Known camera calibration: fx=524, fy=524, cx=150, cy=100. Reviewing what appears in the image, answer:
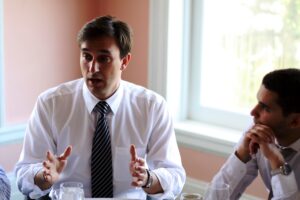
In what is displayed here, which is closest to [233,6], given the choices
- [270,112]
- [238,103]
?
[238,103]

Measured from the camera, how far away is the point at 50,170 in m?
1.94

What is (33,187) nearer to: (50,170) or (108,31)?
(50,170)

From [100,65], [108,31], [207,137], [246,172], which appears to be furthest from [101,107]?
[207,137]

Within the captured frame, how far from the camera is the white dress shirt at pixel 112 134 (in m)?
2.16

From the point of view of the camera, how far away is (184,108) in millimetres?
3418

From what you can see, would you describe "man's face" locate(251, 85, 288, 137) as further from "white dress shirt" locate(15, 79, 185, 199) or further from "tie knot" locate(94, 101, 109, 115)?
"tie knot" locate(94, 101, 109, 115)

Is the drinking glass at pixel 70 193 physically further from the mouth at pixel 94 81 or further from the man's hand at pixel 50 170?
the mouth at pixel 94 81

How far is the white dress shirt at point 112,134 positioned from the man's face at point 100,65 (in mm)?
57

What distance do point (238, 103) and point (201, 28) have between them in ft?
1.72

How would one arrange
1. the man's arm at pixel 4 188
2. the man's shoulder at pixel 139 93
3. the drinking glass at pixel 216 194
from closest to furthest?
the drinking glass at pixel 216 194, the man's arm at pixel 4 188, the man's shoulder at pixel 139 93

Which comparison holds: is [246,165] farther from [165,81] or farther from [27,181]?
[165,81]

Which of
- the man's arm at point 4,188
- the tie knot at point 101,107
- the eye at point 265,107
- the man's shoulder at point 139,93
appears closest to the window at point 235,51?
the man's shoulder at point 139,93

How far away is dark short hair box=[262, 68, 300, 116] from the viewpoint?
1.83 m

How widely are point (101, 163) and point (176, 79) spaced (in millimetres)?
1290
